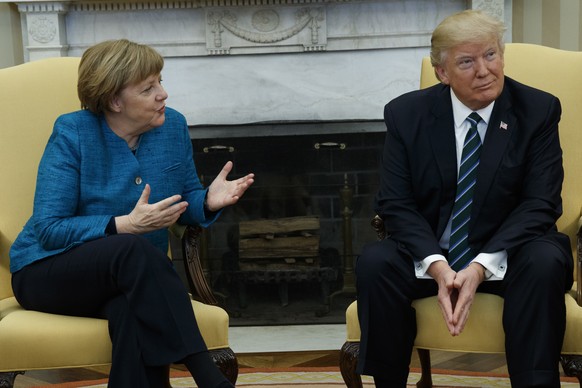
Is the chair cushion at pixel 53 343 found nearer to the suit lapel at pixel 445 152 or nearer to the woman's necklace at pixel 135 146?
the woman's necklace at pixel 135 146

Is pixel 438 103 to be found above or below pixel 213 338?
above

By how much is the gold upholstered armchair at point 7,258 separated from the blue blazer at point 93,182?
0.48ft

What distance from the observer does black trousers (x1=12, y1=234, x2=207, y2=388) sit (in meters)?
2.29

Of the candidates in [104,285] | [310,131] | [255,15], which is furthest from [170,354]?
[255,15]

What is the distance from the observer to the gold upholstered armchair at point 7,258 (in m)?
2.33

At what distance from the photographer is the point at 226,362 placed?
2.41m

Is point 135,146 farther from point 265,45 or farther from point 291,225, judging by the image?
point 265,45

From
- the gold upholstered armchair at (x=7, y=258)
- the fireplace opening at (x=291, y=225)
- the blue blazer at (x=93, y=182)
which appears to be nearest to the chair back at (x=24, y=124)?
the gold upholstered armchair at (x=7, y=258)

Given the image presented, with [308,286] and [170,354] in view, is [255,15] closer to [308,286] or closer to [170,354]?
[308,286]

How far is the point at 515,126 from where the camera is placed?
2508mm

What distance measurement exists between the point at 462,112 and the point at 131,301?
100 centimetres

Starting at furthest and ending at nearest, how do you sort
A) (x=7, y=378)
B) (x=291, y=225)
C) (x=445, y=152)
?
(x=291, y=225), (x=445, y=152), (x=7, y=378)

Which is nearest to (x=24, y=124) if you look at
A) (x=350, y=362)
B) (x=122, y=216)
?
(x=122, y=216)

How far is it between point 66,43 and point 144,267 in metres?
2.48
